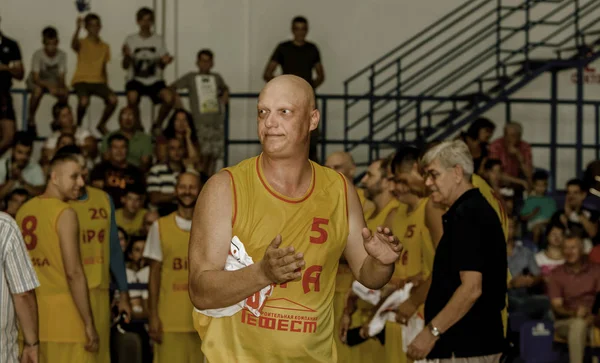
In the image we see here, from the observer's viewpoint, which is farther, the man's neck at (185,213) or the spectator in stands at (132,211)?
A: the spectator in stands at (132,211)

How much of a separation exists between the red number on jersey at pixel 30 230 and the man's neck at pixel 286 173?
3.21 m

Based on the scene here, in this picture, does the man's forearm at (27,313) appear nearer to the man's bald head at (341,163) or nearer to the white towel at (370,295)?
the white towel at (370,295)

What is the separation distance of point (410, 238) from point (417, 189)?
392 millimetres

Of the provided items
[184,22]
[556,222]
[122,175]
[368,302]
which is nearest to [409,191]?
[368,302]

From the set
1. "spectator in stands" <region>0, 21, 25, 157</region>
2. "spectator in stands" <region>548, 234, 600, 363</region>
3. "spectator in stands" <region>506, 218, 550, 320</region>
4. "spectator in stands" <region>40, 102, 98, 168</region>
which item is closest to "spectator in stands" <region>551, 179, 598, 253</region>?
"spectator in stands" <region>506, 218, 550, 320</region>

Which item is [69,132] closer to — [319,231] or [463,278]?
[463,278]

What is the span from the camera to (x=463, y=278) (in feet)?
17.2

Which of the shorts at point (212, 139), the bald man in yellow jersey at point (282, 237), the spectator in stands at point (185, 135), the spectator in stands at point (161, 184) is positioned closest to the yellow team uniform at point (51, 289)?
the bald man in yellow jersey at point (282, 237)

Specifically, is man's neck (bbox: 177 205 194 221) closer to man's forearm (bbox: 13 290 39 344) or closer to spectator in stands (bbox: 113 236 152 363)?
spectator in stands (bbox: 113 236 152 363)

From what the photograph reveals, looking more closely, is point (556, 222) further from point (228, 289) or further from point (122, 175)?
point (228, 289)

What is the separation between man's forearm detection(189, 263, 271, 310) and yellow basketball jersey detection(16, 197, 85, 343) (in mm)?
3206

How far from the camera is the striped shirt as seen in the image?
5.09 m

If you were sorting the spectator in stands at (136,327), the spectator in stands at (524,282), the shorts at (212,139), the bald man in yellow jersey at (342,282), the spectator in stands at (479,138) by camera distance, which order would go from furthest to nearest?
the shorts at (212,139)
the spectator in stands at (479,138)
the spectator in stands at (524,282)
the spectator in stands at (136,327)
the bald man in yellow jersey at (342,282)

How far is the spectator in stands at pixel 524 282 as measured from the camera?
9719mm
